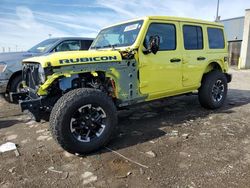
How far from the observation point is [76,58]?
381 cm

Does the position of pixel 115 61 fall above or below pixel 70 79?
above

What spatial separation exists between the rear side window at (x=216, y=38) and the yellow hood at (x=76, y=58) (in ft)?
9.04

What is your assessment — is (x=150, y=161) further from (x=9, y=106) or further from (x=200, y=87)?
(x=9, y=106)

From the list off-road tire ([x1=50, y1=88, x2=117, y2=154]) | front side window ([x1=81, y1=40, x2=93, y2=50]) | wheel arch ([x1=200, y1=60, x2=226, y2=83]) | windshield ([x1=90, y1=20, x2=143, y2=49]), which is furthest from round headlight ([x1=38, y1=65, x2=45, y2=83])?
front side window ([x1=81, y1=40, x2=93, y2=50])

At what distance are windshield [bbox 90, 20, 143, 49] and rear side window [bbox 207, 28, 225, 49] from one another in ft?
6.99

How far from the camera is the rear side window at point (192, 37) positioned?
207 inches

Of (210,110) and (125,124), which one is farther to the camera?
(210,110)

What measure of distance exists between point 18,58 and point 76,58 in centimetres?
348

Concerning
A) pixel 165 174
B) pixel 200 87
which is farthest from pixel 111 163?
pixel 200 87

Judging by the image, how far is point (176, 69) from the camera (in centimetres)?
506

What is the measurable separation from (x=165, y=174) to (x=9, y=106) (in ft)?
17.9

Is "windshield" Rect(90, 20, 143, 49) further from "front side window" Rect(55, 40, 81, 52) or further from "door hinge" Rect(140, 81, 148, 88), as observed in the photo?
"front side window" Rect(55, 40, 81, 52)

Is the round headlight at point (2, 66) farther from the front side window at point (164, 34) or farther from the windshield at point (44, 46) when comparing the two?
the front side window at point (164, 34)

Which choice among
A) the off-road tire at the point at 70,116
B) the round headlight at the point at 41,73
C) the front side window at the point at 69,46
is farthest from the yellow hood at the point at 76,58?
the front side window at the point at 69,46
